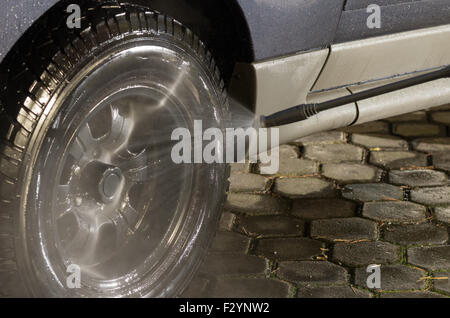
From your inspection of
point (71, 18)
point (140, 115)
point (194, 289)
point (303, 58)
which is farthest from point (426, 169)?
point (71, 18)

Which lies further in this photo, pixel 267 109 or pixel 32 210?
pixel 267 109

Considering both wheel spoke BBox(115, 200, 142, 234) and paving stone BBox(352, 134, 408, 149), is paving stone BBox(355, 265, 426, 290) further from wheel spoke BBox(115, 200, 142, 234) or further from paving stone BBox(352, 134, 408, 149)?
paving stone BBox(352, 134, 408, 149)

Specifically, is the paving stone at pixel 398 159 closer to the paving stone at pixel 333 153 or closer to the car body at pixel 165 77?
the paving stone at pixel 333 153

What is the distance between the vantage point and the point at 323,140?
4.11 m

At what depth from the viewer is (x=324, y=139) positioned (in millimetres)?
4125

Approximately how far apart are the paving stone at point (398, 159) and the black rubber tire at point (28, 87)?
6.68 feet

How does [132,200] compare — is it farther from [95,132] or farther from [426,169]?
[426,169]

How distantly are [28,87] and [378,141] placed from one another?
2.54 metres

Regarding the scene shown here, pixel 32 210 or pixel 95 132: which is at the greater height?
pixel 95 132

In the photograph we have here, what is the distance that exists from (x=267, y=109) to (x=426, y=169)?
1.38m
